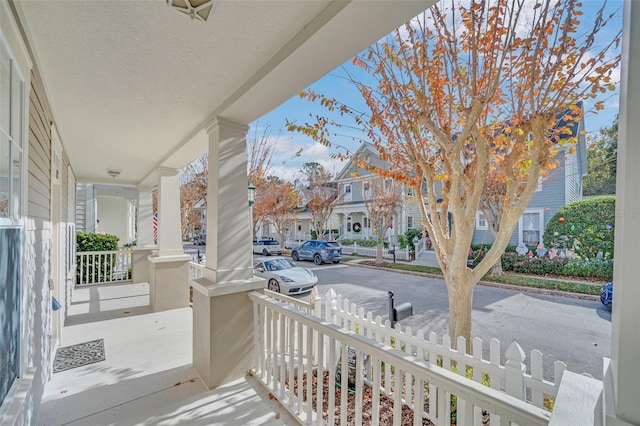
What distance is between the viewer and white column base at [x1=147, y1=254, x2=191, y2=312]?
510cm

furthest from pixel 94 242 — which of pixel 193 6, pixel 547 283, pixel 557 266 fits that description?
pixel 557 266

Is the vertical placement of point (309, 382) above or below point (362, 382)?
below

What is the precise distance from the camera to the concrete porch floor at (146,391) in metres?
→ 2.34

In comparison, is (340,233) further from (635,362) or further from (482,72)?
(635,362)

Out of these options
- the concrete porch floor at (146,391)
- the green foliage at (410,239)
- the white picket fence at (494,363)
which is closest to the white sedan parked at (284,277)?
the concrete porch floor at (146,391)

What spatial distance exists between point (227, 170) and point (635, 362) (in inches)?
114

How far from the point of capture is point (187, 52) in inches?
79.1

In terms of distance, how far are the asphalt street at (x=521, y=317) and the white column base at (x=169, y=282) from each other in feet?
12.9

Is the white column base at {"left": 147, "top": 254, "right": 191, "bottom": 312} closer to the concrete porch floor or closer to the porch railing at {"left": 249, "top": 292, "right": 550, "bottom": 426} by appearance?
the concrete porch floor

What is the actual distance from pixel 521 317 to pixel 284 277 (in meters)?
5.50

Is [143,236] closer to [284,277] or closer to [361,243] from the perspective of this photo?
[284,277]

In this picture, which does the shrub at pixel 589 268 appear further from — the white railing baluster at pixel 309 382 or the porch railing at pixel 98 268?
the porch railing at pixel 98 268

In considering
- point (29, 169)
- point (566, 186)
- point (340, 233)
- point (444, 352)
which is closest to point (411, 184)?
point (444, 352)

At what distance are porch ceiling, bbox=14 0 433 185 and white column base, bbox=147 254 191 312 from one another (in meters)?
2.71
